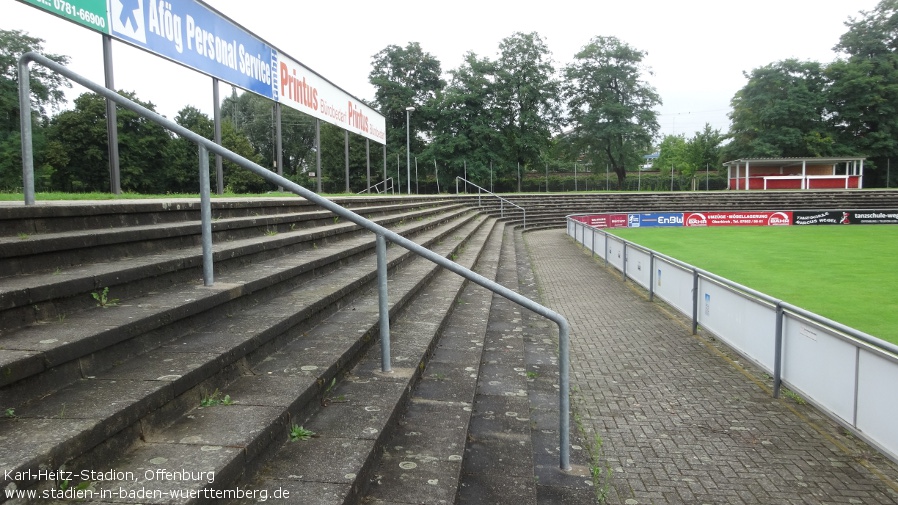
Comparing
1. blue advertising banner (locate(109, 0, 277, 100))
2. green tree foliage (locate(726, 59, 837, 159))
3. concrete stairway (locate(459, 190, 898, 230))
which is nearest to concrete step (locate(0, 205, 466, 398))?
blue advertising banner (locate(109, 0, 277, 100))

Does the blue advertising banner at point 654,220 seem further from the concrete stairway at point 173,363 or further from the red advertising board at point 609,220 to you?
the concrete stairway at point 173,363

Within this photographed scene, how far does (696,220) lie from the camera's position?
3045cm

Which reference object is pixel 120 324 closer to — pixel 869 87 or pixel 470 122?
pixel 470 122

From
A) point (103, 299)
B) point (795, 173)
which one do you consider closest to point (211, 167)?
point (103, 299)

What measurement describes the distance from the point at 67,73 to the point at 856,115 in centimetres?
6493

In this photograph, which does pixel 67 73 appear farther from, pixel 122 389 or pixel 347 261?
pixel 347 261

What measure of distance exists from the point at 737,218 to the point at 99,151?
96.7 feet

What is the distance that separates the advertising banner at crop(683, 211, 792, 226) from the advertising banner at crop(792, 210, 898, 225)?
0.75 meters

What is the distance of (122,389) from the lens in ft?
7.50

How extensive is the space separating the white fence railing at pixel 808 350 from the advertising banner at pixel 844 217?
90.2ft

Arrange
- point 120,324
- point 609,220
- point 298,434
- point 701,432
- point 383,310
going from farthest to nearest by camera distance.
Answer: point 609,220
point 701,432
point 383,310
point 298,434
point 120,324

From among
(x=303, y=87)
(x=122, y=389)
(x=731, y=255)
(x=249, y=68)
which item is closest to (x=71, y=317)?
(x=122, y=389)

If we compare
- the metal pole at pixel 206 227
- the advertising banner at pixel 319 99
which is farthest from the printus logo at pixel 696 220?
the metal pole at pixel 206 227

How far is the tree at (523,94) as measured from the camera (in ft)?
169
